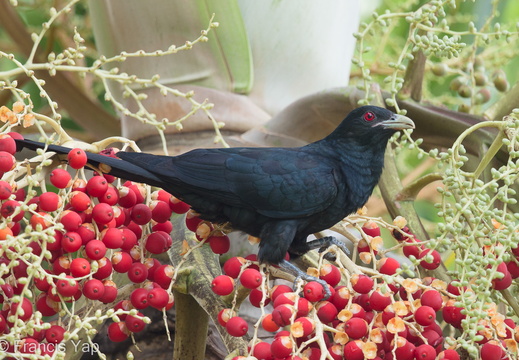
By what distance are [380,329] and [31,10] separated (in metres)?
1.74

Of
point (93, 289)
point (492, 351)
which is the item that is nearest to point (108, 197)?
point (93, 289)

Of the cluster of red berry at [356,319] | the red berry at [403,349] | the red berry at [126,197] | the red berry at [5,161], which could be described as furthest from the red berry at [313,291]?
the red berry at [5,161]

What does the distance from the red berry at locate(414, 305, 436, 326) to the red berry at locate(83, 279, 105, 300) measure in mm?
444

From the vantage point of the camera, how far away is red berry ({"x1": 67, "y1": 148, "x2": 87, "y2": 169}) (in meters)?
1.14

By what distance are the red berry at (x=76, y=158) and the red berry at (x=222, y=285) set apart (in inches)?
10.2

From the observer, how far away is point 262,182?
1388mm

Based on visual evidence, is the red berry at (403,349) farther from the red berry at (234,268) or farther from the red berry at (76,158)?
the red berry at (76,158)

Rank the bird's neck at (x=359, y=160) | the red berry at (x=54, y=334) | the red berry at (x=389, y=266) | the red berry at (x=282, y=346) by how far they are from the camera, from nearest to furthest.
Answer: the red berry at (x=282, y=346) < the red berry at (x=54, y=334) < the red berry at (x=389, y=266) < the bird's neck at (x=359, y=160)

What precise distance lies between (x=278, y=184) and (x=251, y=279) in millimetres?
305

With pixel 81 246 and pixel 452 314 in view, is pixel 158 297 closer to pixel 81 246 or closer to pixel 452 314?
pixel 81 246

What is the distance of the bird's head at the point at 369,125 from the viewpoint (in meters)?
1.47

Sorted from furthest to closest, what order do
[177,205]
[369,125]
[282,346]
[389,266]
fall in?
[369,125] → [177,205] → [389,266] → [282,346]

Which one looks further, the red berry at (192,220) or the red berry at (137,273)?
the red berry at (192,220)

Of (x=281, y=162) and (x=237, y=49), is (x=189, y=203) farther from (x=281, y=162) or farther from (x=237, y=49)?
(x=237, y=49)
